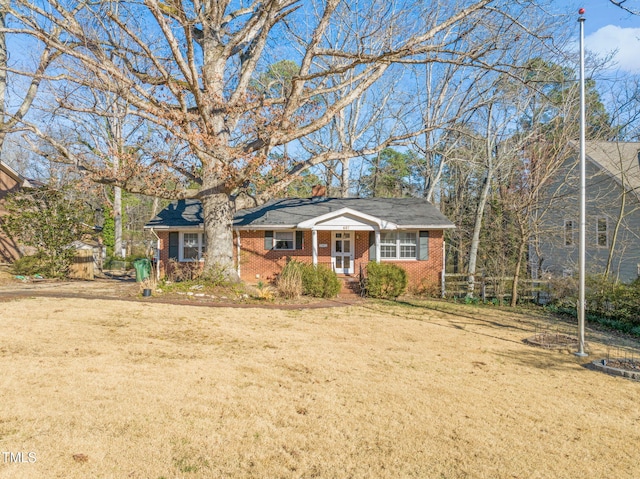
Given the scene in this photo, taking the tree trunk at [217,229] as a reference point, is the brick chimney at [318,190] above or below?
above

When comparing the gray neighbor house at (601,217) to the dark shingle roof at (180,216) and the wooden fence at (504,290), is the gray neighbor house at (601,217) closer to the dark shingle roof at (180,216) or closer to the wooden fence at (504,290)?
the wooden fence at (504,290)

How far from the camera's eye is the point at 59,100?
12.7 meters

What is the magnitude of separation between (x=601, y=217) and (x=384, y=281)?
1087 cm

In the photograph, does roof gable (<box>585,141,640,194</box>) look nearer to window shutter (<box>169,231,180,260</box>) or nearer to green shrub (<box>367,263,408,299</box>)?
green shrub (<box>367,263,408,299</box>)

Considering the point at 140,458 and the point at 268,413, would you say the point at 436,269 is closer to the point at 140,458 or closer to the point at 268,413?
the point at 268,413

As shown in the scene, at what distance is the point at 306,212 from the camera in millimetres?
19781

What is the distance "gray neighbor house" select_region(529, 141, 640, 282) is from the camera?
17.8 metres

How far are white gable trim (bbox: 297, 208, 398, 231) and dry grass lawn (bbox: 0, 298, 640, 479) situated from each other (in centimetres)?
936

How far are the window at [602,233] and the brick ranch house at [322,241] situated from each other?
6900 millimetres

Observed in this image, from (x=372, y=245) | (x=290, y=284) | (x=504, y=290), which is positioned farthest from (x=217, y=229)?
(x=504, y=290)

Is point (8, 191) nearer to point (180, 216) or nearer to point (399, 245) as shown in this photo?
point (180, 216)

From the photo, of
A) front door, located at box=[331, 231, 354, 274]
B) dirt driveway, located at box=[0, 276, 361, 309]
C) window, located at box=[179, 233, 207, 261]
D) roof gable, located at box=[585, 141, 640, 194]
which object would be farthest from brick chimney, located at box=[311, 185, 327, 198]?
roof gable, located at box=[585, 141, 640, 194]

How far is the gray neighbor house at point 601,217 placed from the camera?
1777 centimetres

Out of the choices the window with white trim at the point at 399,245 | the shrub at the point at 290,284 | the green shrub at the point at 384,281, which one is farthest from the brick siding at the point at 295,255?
the shrub at the point at 290,284
